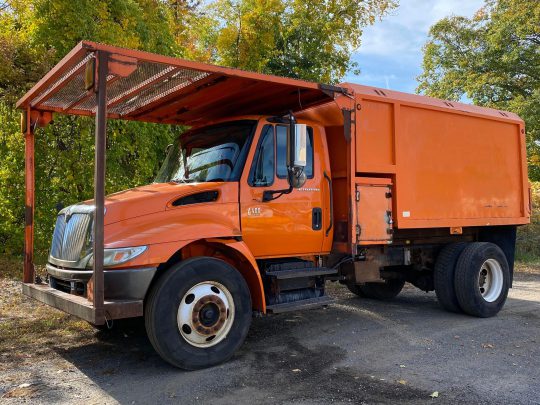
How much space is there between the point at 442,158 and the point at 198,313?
4.15 meters

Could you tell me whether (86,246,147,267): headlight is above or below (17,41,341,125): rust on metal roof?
below

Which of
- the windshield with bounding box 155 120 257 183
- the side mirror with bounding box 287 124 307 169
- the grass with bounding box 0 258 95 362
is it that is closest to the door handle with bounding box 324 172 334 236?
the side mirror with bounding box 287 124 307 169

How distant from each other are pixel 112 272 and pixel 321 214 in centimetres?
259

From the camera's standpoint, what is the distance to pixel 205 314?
4.80 meters

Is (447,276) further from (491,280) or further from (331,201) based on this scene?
(331,201)

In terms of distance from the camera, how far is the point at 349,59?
19.2m

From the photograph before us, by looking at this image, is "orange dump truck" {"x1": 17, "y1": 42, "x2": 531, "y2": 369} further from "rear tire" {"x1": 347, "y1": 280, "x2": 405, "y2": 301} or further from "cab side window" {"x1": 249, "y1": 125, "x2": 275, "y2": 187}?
"rear tire" {"x1": 347, "y1": 280, "x2": 405, "y2": 301}

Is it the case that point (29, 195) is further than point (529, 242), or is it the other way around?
point (529, 242)

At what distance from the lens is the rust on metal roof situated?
4652 mm

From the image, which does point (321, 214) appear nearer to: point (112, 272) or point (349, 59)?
point (112, 272)

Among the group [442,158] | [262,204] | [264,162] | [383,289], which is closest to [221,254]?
[262,204]

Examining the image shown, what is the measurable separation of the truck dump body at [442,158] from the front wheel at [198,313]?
224 cm

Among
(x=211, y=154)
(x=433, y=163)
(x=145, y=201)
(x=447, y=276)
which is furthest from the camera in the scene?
(x=447, y=276)

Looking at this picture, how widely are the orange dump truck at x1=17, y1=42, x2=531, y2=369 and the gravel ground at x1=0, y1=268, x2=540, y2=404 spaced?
448 millimetres
